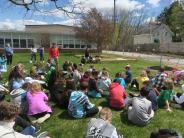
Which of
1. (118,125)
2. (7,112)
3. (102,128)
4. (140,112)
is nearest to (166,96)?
(140,112)

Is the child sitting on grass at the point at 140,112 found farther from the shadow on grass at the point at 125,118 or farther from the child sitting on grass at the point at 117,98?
the child sitting on grass at the point at 117,98

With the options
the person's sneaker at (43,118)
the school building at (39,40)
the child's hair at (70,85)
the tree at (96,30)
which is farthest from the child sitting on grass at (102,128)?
the school building at (39,40)

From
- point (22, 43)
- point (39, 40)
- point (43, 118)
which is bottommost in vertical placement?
point (43, 118)

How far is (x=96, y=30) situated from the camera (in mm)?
52000

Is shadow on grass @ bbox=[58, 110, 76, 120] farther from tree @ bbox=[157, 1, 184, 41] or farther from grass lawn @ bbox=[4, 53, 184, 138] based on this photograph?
tree @ bbox=[157, 1, 184, 41]

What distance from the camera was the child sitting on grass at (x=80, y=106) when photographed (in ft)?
33.2

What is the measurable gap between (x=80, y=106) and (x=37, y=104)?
1.18 metres

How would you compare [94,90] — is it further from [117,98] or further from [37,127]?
[37,127]

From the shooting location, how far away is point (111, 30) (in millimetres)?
52156

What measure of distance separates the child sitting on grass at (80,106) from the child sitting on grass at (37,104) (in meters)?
0.70

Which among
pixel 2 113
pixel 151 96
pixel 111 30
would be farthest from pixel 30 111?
pixel 111 30

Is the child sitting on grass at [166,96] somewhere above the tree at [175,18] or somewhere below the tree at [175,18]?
below

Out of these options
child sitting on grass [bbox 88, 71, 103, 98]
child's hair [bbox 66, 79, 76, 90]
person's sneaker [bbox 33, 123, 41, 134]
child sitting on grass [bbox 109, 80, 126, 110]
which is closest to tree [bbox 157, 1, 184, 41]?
child sitting on grass [bbox 88, 71, 103, 98]

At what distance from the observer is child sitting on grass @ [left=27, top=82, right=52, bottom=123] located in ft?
32.1
